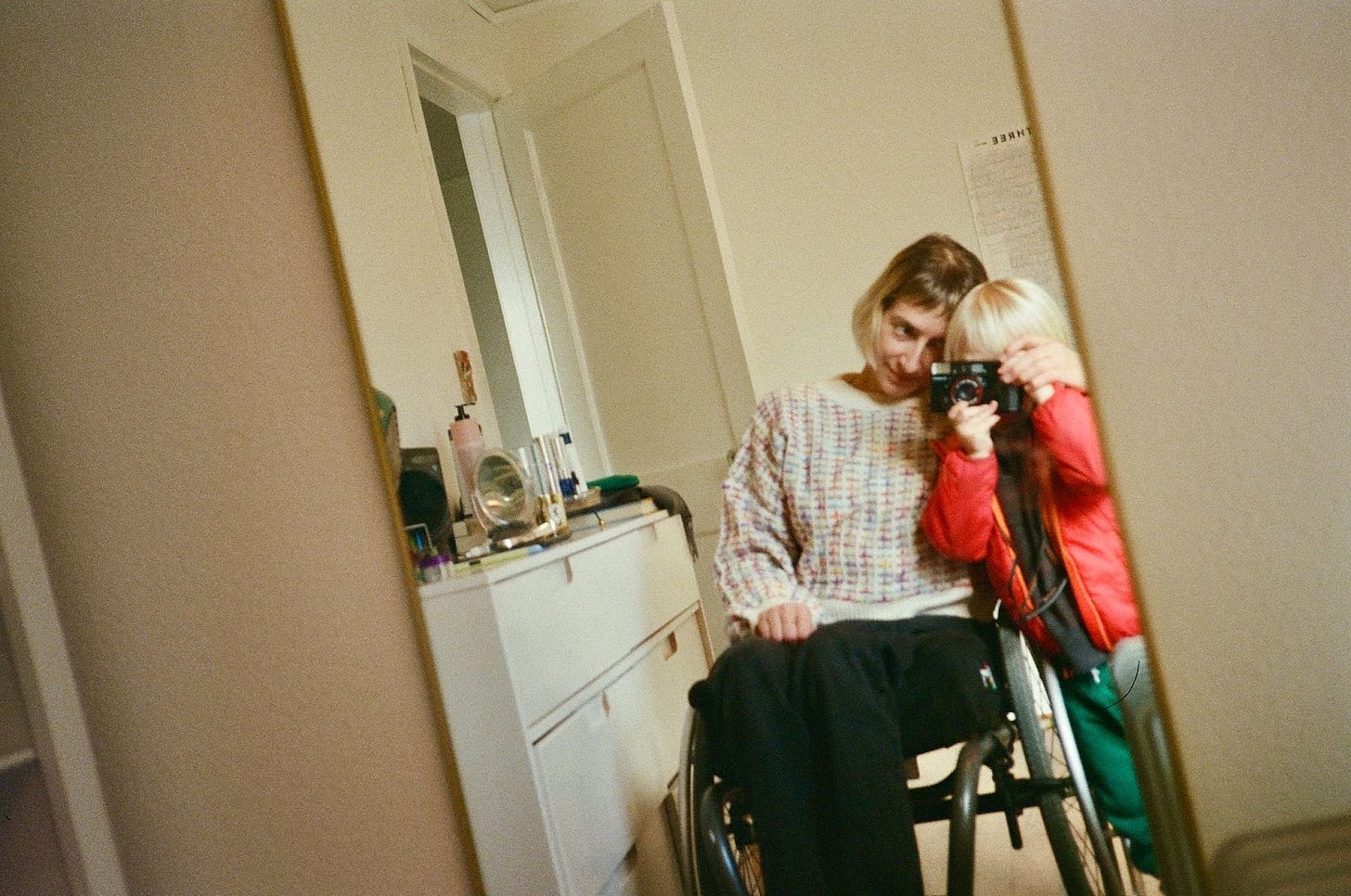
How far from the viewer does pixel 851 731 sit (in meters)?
0.85

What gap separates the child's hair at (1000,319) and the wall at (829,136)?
0.05 metres

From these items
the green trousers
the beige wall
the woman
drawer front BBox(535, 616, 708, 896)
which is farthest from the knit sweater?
the beige wall

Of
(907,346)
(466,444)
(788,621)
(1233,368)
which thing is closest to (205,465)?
(466,444)

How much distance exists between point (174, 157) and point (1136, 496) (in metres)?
1.08

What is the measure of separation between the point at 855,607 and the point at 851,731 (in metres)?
0.11

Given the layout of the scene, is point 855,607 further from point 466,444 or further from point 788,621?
point 466,444

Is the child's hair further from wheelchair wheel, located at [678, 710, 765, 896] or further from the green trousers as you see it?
wheelchair wheel, located at [678, 710, 765, 896]

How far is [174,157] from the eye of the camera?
1065 millimetres

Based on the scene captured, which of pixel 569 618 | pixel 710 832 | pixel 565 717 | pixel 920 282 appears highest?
pixel 920 282

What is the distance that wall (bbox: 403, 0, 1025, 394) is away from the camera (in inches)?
31.5

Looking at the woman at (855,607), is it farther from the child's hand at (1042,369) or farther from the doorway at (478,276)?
the doorway at (478,276)

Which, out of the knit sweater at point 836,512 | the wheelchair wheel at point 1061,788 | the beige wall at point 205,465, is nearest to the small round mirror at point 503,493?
the beige wall at point 205,465

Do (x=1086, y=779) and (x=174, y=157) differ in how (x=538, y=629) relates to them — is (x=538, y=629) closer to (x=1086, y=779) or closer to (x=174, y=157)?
(x=1086, y=779)

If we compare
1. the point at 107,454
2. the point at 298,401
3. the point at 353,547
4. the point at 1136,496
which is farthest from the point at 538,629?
the point at 1136,496
